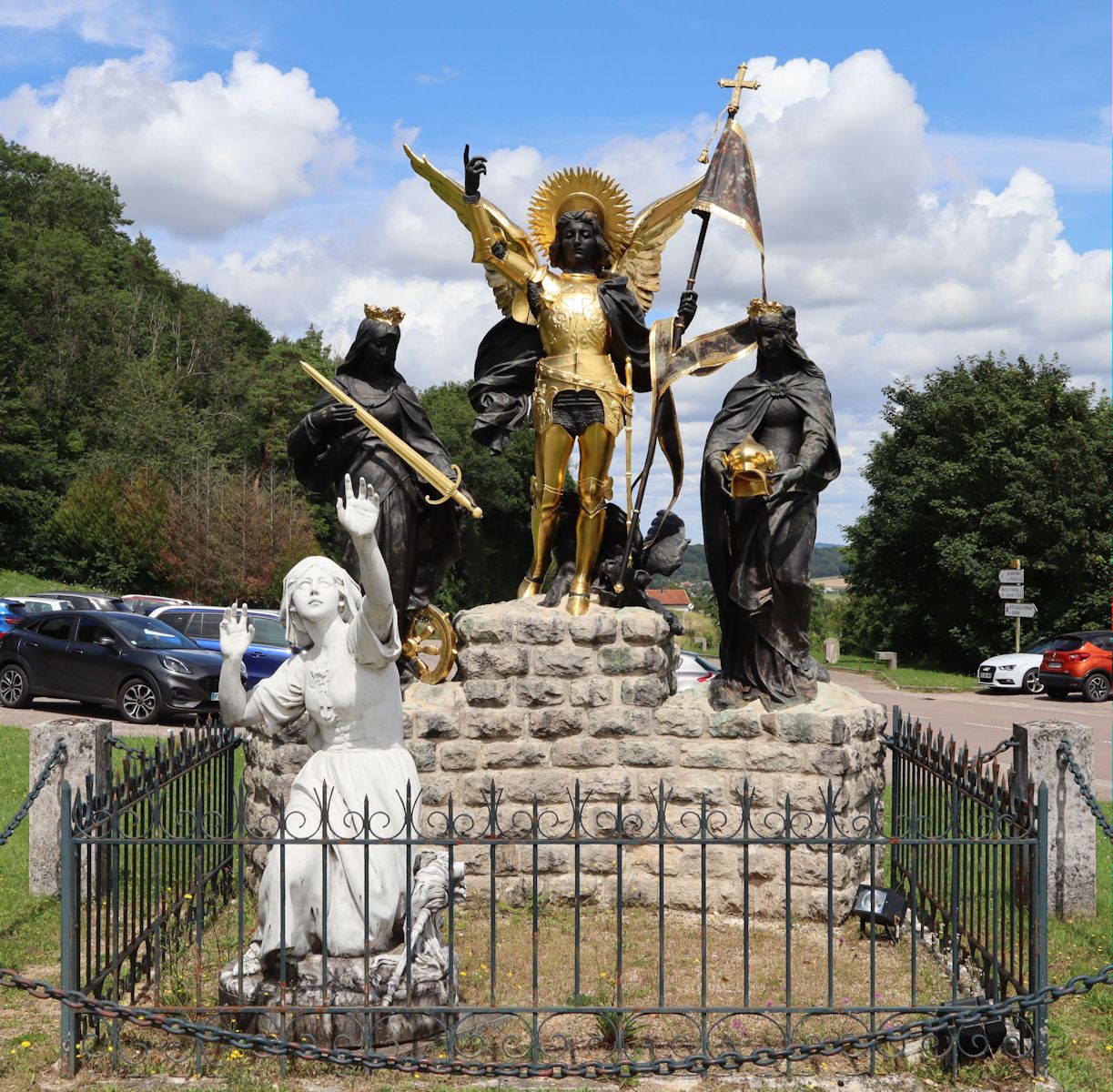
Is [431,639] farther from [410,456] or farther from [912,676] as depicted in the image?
[912,676]

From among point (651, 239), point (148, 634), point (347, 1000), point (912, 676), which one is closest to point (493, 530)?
point (912, 676)

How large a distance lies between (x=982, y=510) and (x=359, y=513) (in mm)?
28493

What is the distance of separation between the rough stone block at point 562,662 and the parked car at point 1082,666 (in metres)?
16.6

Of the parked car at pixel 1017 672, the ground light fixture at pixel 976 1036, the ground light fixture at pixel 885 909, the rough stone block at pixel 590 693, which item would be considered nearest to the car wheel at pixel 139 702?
the rough stone block at pixel 590 693

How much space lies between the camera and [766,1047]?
525 cm

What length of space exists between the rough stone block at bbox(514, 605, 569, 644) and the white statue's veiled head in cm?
252

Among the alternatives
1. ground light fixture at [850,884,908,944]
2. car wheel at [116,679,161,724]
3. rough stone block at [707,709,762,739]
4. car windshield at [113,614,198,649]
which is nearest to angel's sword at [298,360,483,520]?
rough stone block at [707,709,762,739]

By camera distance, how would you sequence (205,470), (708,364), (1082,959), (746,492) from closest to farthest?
(1082,959)
(746,492)
(708,364)
(205,470)

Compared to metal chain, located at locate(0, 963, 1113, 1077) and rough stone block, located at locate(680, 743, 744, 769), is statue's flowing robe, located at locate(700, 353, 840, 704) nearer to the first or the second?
rough stone block, located at locate(680, 743, 744, 769)

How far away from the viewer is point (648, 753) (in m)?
7.96

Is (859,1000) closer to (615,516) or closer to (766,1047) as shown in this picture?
(766,1047)

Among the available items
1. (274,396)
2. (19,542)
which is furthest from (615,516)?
(274,396)

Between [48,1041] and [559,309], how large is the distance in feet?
16.9

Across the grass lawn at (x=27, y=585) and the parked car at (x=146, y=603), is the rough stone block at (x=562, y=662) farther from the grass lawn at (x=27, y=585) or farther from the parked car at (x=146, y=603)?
the grass lawn at (x=27, y=585)
